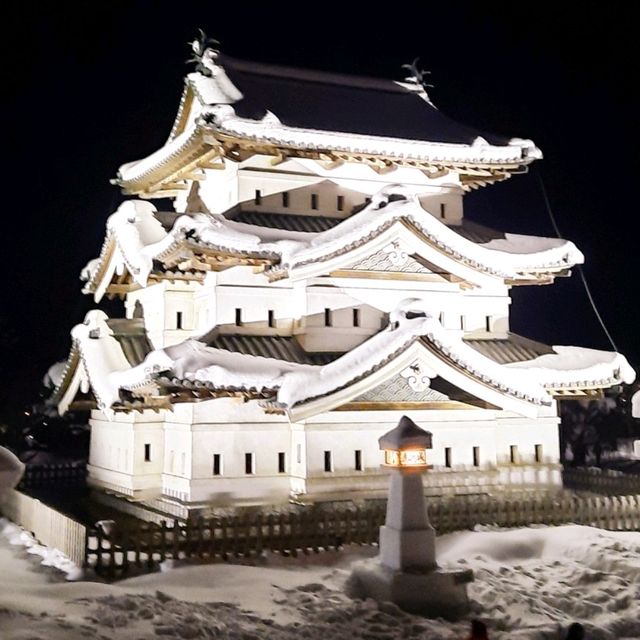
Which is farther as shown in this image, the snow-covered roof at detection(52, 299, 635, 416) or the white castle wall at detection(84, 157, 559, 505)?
the white castle wall at detection(84, 157, 559, 505)

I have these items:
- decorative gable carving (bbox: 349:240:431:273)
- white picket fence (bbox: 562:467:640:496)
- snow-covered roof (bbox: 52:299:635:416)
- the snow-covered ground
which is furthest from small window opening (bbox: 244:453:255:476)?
white picket fence (bbox: 562:467:640:496)

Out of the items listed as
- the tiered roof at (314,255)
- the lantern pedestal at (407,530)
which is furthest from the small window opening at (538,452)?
the lantern pedestal at (407,530)

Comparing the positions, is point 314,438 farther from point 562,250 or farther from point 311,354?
point 562,250

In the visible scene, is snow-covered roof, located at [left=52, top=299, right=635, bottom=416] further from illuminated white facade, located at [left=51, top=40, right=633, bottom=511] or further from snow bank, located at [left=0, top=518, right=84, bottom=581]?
snow bank, located at [left=0, top=518, right=84, bottom=581]

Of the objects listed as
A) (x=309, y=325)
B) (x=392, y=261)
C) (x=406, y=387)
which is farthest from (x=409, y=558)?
(x=392, y=261)

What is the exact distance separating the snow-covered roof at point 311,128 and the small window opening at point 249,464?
6928 millimetres

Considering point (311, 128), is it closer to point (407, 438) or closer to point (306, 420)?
point (306, 420)

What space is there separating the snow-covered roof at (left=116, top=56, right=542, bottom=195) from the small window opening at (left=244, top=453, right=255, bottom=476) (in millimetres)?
6928

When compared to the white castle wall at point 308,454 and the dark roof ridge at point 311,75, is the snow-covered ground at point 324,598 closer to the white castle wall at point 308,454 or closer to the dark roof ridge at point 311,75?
the white castle wall at point 308,454

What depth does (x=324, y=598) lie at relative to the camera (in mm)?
11758

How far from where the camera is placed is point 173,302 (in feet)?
64.0

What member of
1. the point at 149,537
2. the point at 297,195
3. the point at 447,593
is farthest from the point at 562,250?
the point at 149,537

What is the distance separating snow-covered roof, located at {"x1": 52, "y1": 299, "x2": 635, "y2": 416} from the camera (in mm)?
15422

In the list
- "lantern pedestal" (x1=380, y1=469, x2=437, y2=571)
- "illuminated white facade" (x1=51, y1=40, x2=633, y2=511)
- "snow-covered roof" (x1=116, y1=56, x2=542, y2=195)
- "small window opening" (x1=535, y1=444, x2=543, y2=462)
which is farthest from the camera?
"small window opening" (x1=535, y1=444, x2=543, y2=462)
